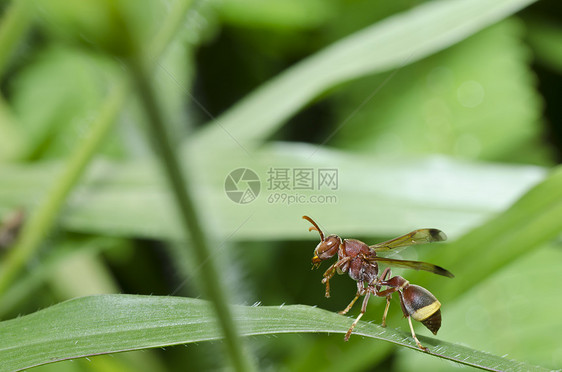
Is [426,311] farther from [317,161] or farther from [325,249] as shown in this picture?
[317,161]

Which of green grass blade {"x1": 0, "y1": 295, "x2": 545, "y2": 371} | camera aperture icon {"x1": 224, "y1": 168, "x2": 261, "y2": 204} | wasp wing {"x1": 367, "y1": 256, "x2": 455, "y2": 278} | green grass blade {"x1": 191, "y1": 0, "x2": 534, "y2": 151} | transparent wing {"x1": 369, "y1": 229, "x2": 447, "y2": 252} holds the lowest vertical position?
green grass blade {"x1": 0, "y1": 295, "x2": 545, "y2": 371}

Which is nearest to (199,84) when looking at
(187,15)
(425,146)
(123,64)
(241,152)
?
(241,152)

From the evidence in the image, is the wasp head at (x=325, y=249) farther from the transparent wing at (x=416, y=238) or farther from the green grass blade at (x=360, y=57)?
the green grass blade at (x=360, y=57)

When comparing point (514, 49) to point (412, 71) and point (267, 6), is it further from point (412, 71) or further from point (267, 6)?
point (267, 6)

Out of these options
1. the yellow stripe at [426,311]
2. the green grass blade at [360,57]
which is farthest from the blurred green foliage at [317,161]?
the yellow stripe at [426,311]

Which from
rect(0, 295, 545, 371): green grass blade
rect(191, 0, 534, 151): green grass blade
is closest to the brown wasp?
rect(0, 295, 545, 371): green grass blade

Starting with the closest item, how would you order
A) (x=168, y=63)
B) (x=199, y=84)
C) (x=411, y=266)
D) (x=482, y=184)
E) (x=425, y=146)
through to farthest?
(x=411, y=266), (x=482, y=184), (x=168, y=63), (x=425, y=146), (x=199, y=84)

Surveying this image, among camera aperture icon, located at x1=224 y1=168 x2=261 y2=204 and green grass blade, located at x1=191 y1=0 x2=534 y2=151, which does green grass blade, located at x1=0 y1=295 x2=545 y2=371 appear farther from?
green grass blade, located at x1=191 y1=0 x2=534 y2=151
